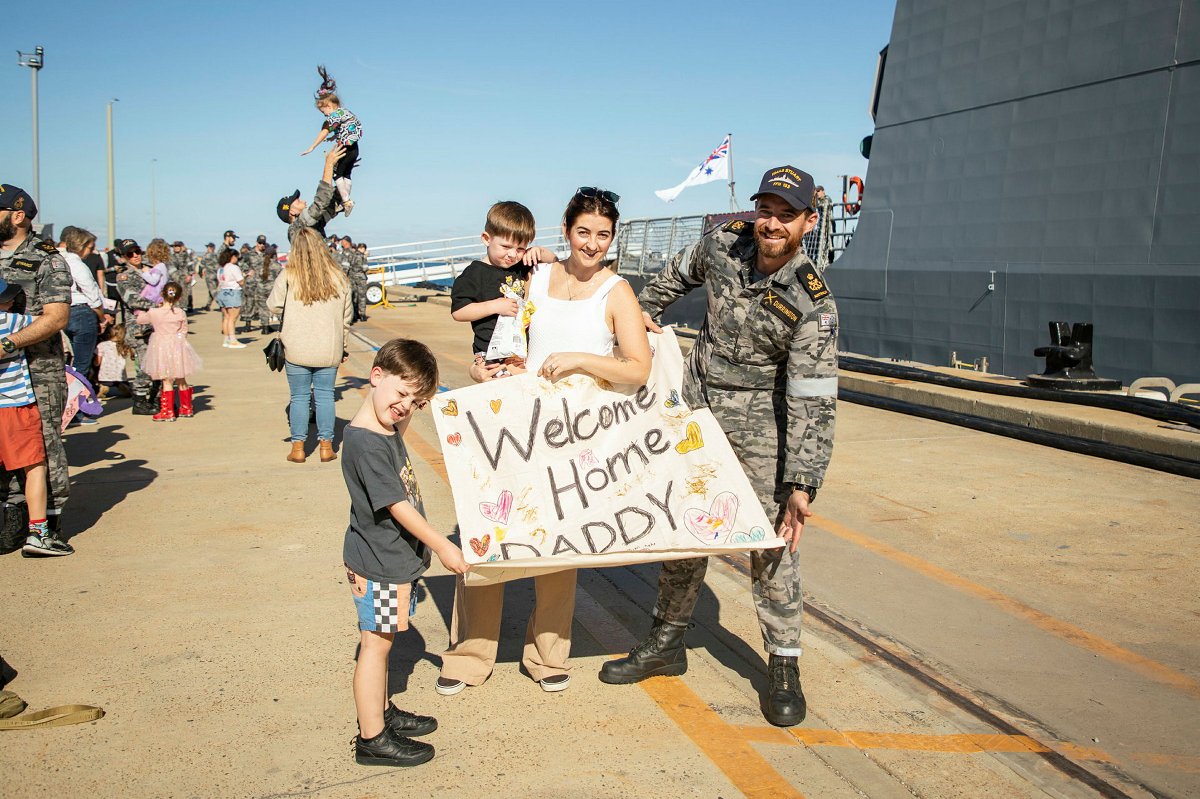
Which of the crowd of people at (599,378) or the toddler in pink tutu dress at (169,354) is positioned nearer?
the crowd of people at (599,378)

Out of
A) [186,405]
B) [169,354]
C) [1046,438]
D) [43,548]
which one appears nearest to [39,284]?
[43,548]

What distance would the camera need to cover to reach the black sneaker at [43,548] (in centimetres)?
555

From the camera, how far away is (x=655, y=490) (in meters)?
3.94

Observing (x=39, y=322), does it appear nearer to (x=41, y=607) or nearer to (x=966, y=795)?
(x=41, y=607)

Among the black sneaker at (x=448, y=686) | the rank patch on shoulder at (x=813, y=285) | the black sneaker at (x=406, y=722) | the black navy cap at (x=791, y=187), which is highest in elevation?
the black navy cap at (x=791, y=187)

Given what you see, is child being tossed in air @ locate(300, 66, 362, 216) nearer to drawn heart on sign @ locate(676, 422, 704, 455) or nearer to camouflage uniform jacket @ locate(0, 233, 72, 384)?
camouflage uniform jacket @ locate(0, 233, 72, 384)

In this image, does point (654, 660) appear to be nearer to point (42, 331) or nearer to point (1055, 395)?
point (42, 331)

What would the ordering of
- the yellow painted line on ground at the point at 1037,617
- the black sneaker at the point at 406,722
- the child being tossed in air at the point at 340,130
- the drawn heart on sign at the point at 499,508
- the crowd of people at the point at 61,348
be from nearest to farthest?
the black sneaker at the point at 406,722, the drawn heart on sign at the point at 499,508, the yellow painted line on ground at the point at 1037,617, the crowd of people at the point at 61,348, the child being tossed in air at the point at 340,130

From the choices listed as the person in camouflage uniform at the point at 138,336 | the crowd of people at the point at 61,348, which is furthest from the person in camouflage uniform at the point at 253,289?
the person in camouflage uniform at the point at 138,336

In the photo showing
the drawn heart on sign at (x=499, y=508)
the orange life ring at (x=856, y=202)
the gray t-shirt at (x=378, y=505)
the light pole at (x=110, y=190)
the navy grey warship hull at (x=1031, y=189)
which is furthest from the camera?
the light pole at (x=110, y=190)

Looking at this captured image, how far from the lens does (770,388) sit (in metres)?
4.05

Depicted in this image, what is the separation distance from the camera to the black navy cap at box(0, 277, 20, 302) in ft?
17.2

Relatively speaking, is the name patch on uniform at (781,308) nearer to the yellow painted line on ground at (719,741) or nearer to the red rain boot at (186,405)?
the yellow painted line on ground at (719,741)

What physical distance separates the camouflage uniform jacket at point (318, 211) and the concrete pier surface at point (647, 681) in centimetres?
271
